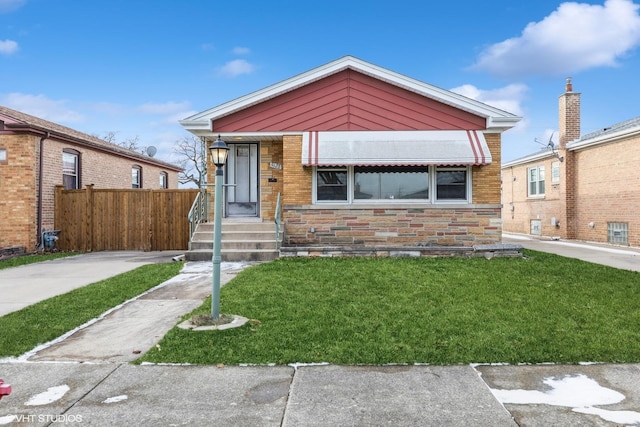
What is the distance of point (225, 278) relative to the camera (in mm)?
8766

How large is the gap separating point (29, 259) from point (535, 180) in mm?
21703

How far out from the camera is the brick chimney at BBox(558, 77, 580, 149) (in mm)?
18375

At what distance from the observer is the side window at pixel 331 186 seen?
12.4 m

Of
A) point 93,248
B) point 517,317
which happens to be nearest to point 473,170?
point 517,317

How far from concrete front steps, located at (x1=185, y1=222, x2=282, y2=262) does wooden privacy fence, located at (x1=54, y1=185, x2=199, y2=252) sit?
245 centimetres

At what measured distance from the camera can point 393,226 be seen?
40.2ft

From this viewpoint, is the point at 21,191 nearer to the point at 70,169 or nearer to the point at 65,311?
the point at 70,169

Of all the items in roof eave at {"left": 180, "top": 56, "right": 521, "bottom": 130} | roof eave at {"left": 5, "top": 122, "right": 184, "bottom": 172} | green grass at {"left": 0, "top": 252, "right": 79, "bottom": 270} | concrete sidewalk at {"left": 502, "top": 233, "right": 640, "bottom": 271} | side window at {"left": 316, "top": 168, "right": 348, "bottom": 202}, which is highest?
roof eave at {"left": 180, "top": 56, "right": 521, "bottom": 130}

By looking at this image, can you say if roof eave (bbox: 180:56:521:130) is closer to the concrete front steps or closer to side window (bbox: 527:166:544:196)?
the concrete front steps

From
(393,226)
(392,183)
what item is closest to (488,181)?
(392,183)

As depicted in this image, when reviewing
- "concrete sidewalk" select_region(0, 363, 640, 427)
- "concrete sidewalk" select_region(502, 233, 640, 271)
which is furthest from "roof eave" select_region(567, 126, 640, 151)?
"concrete sidewalk" select_region(0, 363, 640, 427)

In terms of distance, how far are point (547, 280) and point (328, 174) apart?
627cm

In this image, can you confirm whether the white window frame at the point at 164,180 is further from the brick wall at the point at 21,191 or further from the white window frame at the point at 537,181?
the white window frame at the point at 537,181

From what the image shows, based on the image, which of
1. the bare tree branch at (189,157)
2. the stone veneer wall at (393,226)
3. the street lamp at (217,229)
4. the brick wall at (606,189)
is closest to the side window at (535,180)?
the brick wall at (606,189)
